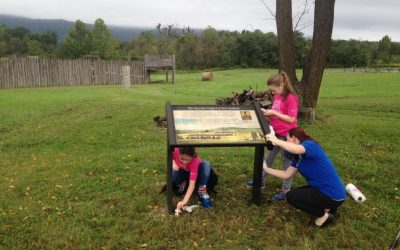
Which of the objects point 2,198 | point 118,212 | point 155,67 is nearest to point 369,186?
point 118,212

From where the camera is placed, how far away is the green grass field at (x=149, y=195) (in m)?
5.21

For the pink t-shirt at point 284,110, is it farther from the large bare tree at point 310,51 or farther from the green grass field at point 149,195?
the large bare tree at point 310,51

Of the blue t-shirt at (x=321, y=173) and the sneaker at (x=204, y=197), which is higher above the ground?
the blue t-shirt at (x=321, y=173)

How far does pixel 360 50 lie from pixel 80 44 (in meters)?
49.2

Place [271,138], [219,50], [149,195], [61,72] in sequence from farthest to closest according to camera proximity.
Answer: [219,50] < [61,72] < [149,195] < [271,138]

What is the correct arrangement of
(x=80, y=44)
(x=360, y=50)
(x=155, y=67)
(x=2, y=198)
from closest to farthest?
(x=2, y=198), (x=155, y=67), (x=360, y=50), (x=80, y=44)

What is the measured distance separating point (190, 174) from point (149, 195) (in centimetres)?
91

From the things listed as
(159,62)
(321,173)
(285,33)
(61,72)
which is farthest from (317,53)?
(159,62)

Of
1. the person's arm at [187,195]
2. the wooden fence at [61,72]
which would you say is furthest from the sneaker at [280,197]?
the wooden fence at [61,72]

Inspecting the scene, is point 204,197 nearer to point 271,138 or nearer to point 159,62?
point 271,138

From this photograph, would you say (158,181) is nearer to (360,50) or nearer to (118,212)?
(118,212)

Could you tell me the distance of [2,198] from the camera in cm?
675

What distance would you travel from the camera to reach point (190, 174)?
19.7 ft

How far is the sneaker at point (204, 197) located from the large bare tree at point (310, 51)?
6749mm
